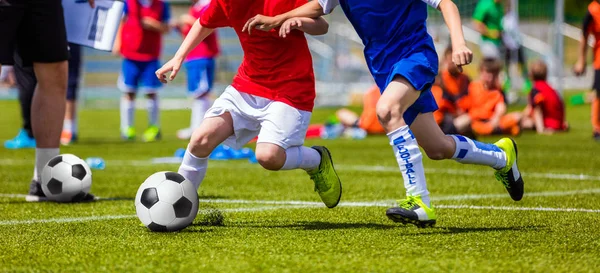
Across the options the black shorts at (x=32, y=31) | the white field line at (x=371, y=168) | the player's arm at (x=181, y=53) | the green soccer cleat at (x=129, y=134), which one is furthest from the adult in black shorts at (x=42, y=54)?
the green soccer cleat at (x=129, y=134)

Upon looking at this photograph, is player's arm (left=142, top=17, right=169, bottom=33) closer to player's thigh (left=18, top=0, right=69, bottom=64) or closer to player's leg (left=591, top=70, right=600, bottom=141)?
player's leg (left=591, top=70, right=600, bottom=141)

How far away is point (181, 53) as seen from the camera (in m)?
5.04

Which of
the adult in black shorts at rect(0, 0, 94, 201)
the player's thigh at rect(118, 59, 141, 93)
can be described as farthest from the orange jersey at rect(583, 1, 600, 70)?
the adult in black shorts at rect(0, 0, 94, 201)

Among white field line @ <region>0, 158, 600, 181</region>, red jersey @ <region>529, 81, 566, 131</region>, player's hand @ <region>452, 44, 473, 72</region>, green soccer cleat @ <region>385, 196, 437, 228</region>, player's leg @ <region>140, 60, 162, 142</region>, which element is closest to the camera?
player's hand @ <region>452, 44, 473, 72</region>

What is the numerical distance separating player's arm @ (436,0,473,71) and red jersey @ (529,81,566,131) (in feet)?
31.3

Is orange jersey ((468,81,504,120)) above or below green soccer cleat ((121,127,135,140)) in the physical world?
above

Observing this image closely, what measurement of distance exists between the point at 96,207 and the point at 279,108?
5.00 feet

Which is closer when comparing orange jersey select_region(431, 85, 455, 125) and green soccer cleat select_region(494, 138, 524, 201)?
green soccer cleat select_region(494, 138, 524, 201)

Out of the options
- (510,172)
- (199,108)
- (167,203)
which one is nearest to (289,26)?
(167,203)

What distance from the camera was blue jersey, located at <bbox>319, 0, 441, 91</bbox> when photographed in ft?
15.7

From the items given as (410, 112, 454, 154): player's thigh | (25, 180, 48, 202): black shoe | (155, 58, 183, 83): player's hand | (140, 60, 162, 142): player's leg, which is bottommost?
(140, 60, 162, 142): player's leg

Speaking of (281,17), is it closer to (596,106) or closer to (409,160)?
(409,160)

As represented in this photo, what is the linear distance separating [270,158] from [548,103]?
977 cm

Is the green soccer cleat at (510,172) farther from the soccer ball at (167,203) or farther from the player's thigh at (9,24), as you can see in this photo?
the player's thigh at (9,24)
